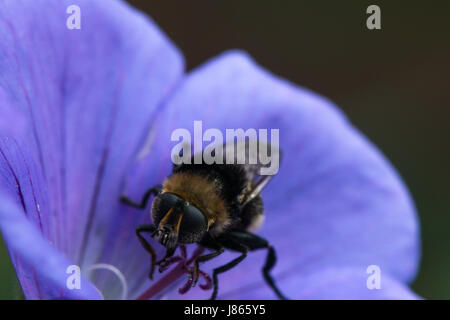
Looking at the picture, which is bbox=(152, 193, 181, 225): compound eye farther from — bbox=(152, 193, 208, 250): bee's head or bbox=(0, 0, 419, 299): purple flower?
bbox=(0, 0, 419, 299): purple flower

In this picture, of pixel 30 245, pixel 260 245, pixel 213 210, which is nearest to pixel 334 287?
pixel 260 245

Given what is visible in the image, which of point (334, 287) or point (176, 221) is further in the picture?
point (334, 287)

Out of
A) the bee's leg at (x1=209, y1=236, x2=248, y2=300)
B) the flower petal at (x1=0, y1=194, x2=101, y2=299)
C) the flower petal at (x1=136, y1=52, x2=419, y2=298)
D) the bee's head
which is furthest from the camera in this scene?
the flower petal at (x1=136, y1=52, x2=419, y2=298)

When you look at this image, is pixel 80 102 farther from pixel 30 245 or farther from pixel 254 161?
pixel 30 245

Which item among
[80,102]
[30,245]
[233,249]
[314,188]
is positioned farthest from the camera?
[314,188]

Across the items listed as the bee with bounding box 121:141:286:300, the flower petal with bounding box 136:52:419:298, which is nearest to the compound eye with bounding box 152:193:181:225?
the bee with bounding box 121:141:286:300
